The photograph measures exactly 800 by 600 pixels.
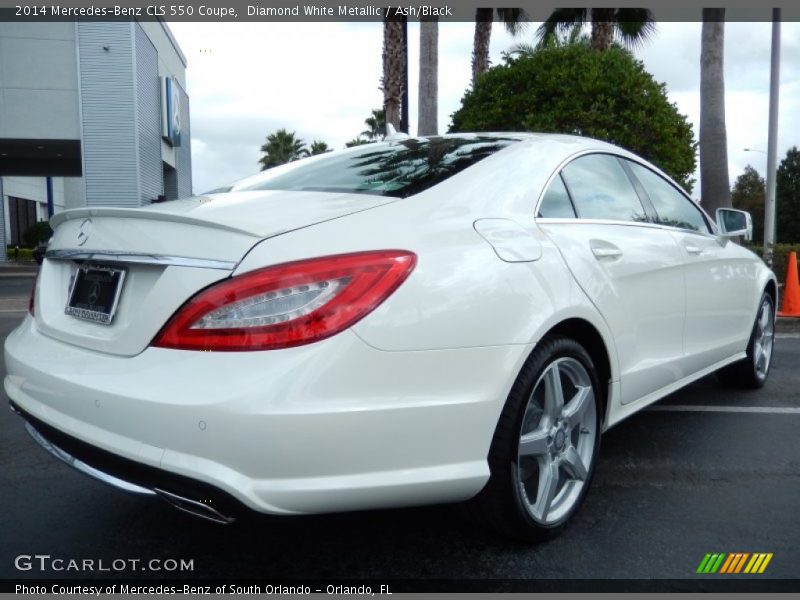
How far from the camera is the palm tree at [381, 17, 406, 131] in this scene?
12.7 metres

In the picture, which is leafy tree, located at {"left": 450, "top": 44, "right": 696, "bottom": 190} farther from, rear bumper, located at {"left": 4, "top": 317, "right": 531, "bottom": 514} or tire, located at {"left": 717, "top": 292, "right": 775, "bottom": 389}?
rear bumper, located at {"left": 4, "top": 317, "right": 531, "bottom": 514}

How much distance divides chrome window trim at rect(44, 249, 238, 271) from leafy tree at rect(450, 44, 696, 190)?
30.5 ft

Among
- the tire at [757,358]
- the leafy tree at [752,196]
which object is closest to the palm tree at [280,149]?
the leafy tree at [752,196]

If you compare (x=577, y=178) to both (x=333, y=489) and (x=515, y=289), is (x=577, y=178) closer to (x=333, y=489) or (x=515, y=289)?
(x=515, y=289)

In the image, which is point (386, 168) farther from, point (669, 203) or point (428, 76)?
point (428, 76)

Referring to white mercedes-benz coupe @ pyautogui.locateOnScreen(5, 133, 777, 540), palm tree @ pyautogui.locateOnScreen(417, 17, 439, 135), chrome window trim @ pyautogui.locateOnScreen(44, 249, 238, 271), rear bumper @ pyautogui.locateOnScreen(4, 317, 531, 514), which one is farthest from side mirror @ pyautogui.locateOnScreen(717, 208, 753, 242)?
palm tree @ pyautogui.locateOnScreen(417, 17, 439, 135)

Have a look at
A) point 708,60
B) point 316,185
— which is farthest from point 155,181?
point 316,185

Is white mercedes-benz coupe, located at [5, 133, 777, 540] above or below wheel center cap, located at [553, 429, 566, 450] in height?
above

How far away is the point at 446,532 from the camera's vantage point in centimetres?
269

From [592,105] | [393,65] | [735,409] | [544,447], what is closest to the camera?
[544,447]

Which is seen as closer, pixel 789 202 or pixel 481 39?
pixel 481 39

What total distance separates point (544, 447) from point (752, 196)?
237ft

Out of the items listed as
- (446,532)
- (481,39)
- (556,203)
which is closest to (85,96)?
(481,39)

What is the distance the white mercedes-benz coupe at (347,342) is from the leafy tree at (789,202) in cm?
6519
